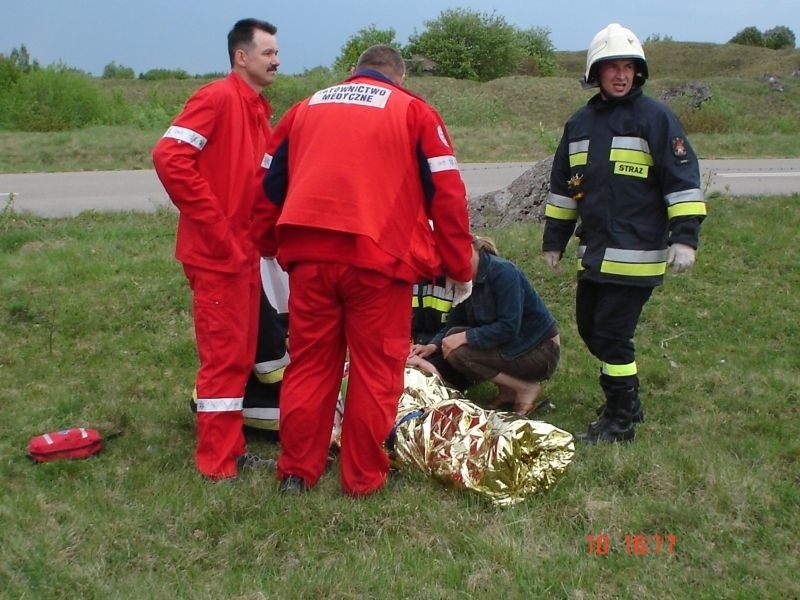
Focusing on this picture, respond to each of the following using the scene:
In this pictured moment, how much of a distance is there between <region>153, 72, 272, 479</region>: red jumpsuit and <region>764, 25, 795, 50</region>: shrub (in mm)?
50524

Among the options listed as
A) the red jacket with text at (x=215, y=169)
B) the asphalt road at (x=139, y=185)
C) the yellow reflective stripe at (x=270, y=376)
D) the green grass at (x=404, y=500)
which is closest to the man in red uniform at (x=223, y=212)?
the red jacket with text at (x=215, y=169)

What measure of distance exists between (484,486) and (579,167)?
1.64 m

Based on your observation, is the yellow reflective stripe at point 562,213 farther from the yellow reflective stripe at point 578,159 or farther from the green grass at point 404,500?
the green grass at point 404,500

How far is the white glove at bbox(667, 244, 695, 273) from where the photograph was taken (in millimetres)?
3803

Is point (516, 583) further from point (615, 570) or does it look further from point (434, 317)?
point (434, 317)

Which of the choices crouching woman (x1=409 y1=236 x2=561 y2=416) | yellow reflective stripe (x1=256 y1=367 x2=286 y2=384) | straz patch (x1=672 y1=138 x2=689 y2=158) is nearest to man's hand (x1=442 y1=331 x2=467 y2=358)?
crouching woman (x1=409 y1=236 x2=561 y2=416)

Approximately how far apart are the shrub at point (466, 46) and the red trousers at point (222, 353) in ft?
126

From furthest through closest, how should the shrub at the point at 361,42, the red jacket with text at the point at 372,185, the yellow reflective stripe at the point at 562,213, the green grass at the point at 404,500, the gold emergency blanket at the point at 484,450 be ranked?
the shrub at the point at 361,42 → the yellow reflective stripe at the point at 562,213 → the gold emergency blanket at the point at 484,450 → the red jacket with text at the point at 372,185 → the green grass at the point at 404,500

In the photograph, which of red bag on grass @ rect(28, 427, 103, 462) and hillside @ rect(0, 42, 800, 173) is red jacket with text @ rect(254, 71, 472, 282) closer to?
red bag on grass @ rect(28, 427, 103, 462)

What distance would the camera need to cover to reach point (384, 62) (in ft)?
11.6

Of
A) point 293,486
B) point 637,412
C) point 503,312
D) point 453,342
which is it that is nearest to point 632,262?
point 503,312

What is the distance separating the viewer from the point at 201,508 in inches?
137

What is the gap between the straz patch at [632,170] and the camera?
13.1 feet

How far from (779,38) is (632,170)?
5073 cm
